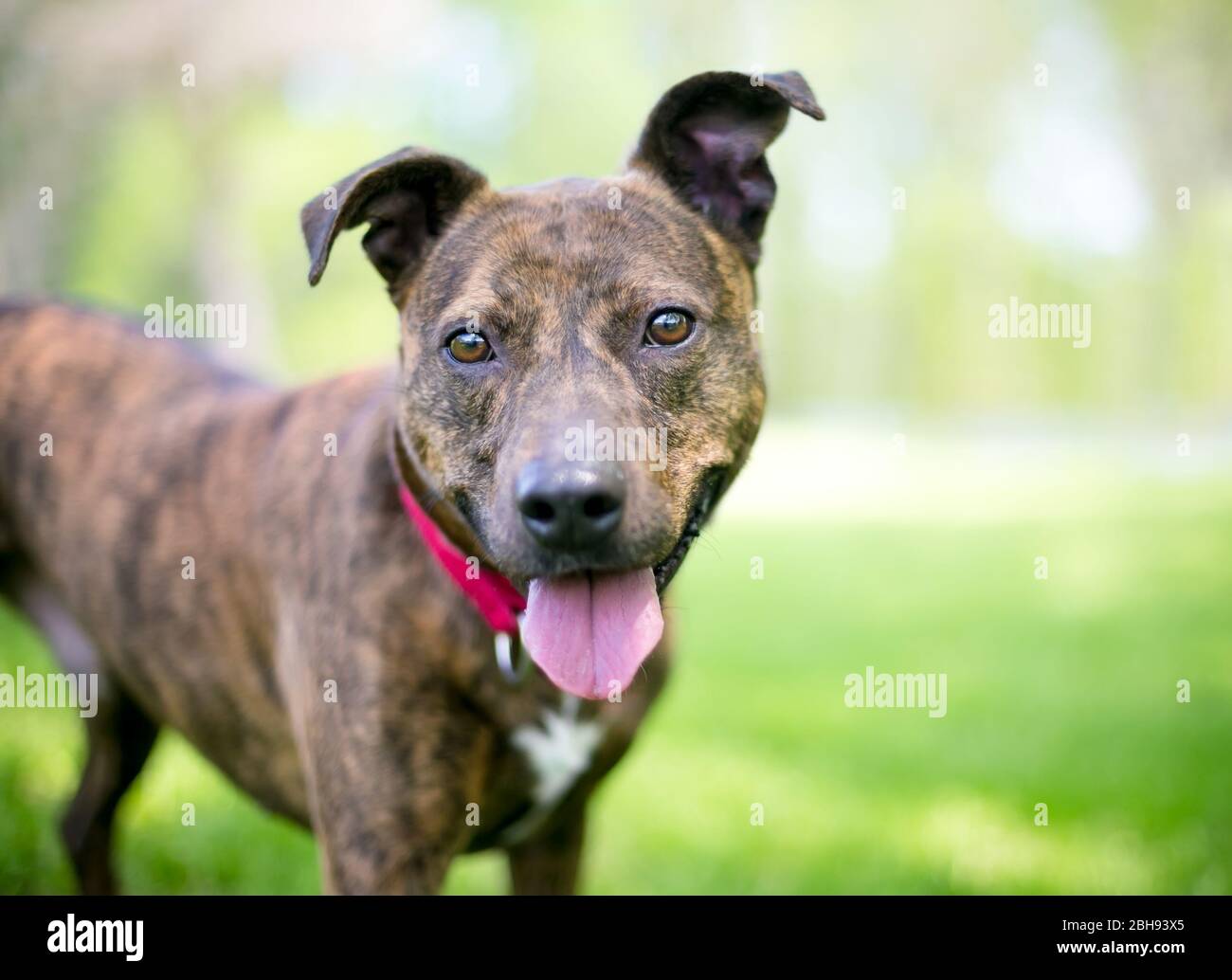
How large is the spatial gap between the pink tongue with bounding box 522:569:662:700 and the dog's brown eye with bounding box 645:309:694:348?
56cm

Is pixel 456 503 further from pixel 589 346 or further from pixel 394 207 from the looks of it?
pixel 394 207

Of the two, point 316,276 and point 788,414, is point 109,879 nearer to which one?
point 316,276

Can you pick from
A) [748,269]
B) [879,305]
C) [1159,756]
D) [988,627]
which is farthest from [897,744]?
[879,305]

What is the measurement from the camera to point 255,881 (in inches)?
175

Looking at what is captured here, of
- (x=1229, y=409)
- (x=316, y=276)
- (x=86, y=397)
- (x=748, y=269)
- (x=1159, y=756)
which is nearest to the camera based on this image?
(x=316, y=276)

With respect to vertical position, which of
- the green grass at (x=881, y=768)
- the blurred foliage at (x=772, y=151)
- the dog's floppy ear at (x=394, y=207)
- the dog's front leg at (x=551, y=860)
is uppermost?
the blurred foliage at (x=772, y=151)

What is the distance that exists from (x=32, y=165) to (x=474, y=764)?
14.5 metres

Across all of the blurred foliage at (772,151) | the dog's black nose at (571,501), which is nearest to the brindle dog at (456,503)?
the dog's black nose at (571,501)

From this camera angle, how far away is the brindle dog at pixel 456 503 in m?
2.60

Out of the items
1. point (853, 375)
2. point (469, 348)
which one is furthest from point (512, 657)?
point (853, 375)

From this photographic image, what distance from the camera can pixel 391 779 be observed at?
2.87 m

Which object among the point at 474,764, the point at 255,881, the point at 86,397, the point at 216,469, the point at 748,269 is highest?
the point at 748,269

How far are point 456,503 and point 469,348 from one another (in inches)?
14.5

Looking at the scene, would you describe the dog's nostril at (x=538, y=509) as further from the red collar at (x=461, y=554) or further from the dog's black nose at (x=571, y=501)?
the red collar at (x=461, y=554)
